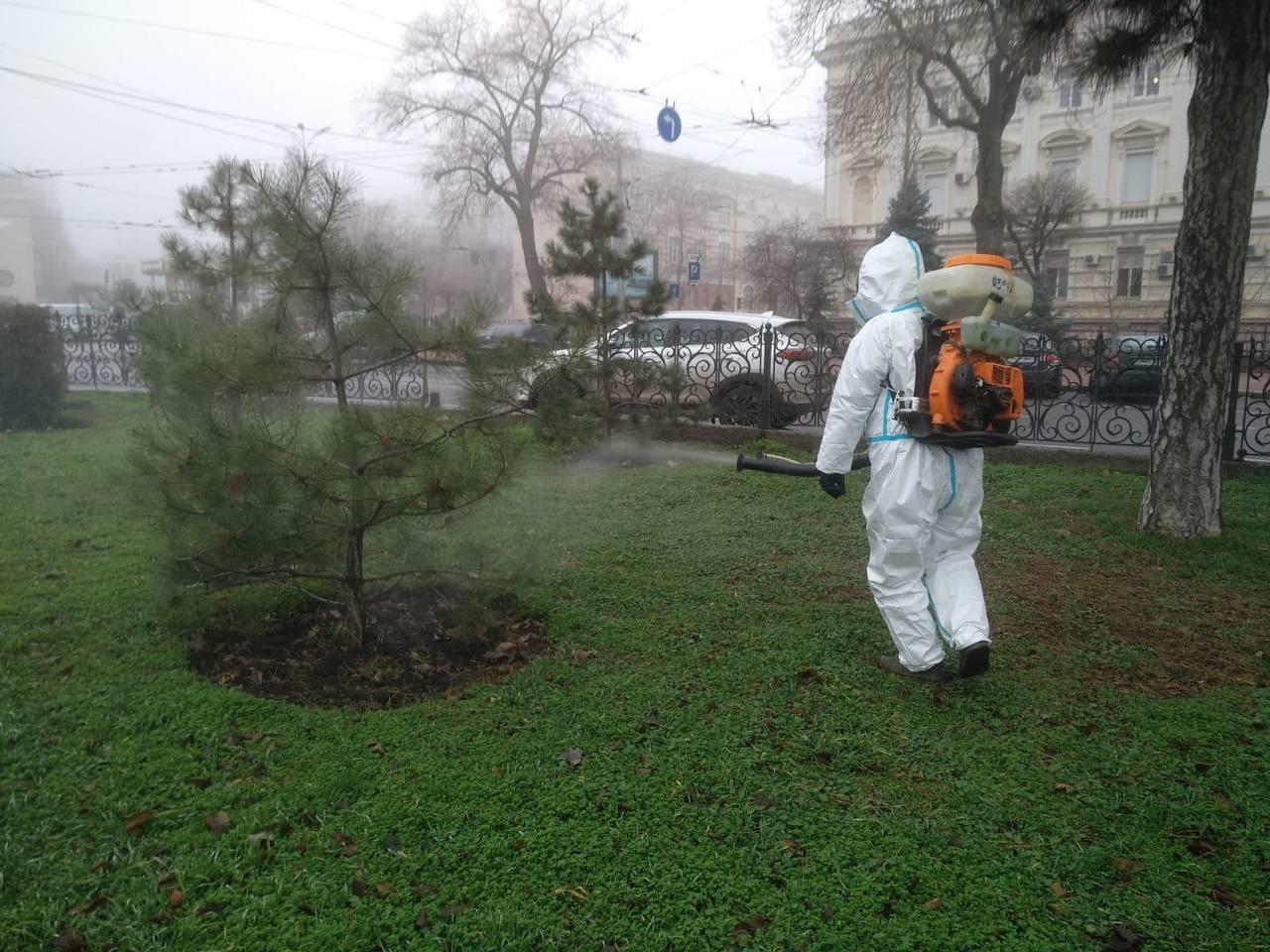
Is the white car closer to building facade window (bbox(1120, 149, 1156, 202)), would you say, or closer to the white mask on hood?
the white mask on hood

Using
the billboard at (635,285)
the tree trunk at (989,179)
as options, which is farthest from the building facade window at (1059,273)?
the billboard at (635,285)

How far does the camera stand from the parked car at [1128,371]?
866 centimetres

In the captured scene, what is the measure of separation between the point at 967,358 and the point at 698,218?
39.4 metres

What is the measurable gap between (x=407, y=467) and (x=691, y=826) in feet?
5.83

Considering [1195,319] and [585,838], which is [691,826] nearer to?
→ [585,838]

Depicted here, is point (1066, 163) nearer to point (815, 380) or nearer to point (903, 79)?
point (903, 79)

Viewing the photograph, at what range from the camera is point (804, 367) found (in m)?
9.98

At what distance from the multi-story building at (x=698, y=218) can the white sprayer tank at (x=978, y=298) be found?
30210mm

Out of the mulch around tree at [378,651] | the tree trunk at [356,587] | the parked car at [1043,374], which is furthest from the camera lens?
the parked car at [1043,374]

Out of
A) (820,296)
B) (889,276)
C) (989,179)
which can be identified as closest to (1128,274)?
(820,296)

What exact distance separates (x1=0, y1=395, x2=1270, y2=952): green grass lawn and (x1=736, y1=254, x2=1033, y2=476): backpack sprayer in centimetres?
111

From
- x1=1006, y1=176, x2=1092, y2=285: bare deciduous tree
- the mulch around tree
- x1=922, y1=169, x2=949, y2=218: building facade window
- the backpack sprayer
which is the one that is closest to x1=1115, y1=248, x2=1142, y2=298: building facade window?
x1=1006, y1=176, x2=1092, y2=285: bare deciduous tree

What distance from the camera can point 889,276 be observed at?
3.81 metres

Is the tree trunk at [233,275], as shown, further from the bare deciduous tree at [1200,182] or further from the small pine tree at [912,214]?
the small pine tree at [912,214]
